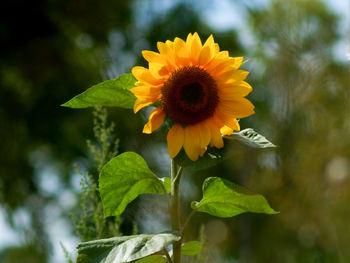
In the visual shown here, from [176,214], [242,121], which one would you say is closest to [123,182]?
[176,214]

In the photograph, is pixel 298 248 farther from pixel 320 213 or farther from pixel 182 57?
pixel 182 57

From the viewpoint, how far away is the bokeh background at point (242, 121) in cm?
402

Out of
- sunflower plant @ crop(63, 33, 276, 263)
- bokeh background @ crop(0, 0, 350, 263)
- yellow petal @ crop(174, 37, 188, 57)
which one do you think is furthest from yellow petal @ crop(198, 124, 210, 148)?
bokeh background @ crop(0, 0, 350, 263)

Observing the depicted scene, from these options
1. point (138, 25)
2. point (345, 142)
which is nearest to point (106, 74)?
point (345, 142)

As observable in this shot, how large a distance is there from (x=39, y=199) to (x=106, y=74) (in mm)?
5306

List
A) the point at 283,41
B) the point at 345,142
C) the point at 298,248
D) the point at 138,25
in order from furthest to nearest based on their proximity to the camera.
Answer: the point at 138,25
the point at 298,248
the point at 345,142
the point at 283,41

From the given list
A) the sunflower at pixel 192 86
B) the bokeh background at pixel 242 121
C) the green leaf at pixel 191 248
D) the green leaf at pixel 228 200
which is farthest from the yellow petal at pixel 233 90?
the bokeh background at pixel 242 121

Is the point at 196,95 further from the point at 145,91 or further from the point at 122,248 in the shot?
the point at 122,248

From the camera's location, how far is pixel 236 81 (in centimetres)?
62

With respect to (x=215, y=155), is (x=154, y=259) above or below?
below

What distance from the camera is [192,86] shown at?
0.63 m

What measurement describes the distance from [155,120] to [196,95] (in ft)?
0.23

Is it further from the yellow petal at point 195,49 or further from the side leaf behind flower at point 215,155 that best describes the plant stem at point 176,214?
the yellow petal at point 195,49

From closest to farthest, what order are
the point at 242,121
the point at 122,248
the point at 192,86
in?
the point at 122,248 < the point at 192,86 < the point at 242,121
